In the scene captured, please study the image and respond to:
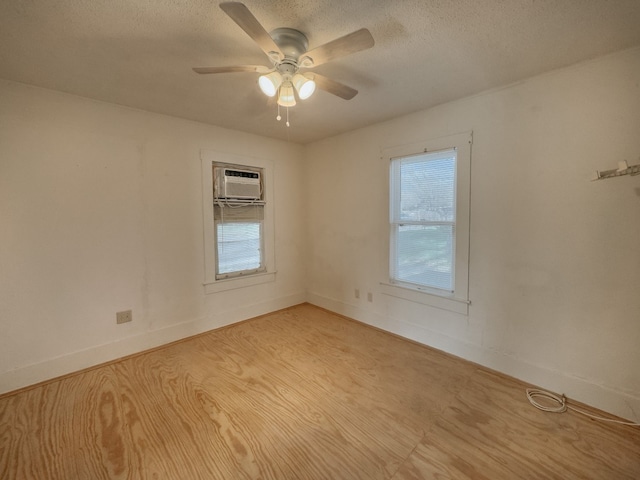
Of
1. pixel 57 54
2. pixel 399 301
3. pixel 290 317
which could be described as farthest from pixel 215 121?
pixel 399 301

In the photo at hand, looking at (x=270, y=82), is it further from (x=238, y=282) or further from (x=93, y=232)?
(x=238, y=282)

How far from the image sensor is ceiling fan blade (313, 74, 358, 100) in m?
1.69

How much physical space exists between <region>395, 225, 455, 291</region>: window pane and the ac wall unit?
187 centimetres

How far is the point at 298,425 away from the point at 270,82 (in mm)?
2152

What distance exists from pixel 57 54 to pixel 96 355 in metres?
2.41

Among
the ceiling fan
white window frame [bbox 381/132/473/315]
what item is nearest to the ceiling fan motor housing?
the ceiling fan

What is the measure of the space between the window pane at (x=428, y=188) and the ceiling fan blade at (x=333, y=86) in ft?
4.33

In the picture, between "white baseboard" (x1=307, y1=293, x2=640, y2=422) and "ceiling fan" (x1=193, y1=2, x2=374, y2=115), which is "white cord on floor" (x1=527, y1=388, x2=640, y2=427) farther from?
"ceiling fan" (x1=193, y1=2, x2=374, y2=115)

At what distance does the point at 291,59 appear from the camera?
165 centimetres

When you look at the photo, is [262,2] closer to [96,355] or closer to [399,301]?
[399,301]

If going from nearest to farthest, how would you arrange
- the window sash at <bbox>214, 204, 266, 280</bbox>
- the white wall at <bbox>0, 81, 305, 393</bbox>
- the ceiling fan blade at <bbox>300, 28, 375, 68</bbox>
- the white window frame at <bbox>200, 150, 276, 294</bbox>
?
the ceiling fan blade at <bbox>300, 28, 375, 68</bbox> → the white wall at <bbox>0, 81, 305, 393</bbox> → the white window frame at <bbox>200, 150, 276, 294</bbox> → the window sash at <bbox>214, 204, 266, 280</bbox>

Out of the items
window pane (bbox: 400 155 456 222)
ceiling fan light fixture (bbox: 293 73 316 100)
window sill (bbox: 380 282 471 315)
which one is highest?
ceiling fan light fixture (bbox: 293 73 316 100)

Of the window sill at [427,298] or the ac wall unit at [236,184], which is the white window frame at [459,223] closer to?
the window sill at [427,298]

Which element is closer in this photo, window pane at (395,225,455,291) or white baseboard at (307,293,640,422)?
white baseboard at (307,293,640,422)
